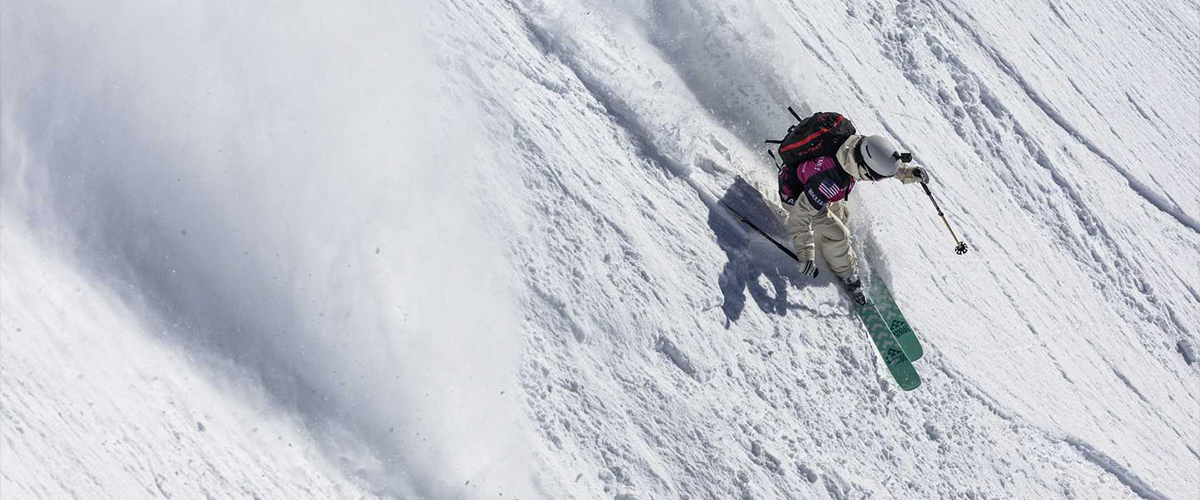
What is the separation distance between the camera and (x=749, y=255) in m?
9.52

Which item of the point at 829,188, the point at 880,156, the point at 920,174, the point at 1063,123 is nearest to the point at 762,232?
the point at 829,188

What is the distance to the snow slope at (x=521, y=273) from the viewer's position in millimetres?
6051

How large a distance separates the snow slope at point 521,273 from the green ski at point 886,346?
0.63 feet

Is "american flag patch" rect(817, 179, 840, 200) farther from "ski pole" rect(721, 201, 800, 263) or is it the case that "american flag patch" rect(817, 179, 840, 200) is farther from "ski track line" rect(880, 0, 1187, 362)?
"ski track line" rect(880, 0, 1187, 362)

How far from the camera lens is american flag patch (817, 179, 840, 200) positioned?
899 cm

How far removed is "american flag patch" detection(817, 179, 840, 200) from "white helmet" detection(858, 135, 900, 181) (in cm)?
43

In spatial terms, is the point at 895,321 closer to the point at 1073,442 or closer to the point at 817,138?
the point at 817,138

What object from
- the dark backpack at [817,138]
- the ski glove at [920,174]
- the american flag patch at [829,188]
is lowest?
the american flag patch at [829,188]

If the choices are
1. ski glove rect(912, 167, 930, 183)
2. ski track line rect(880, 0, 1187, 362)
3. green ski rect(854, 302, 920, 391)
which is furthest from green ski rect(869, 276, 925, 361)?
ski track line rect(880, 0, 1187, 362)

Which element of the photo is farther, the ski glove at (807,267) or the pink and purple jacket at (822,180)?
the ski glove at (807,267)

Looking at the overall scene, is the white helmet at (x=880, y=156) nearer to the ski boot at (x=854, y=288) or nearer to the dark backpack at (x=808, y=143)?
the dark backpack at (x=808, y=143)

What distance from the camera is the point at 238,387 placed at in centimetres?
623

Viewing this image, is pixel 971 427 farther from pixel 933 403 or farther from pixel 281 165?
Result: pixel 281 165

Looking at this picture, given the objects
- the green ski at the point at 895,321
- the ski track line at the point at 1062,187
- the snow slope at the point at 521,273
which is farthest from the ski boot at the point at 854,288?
the ski track line at the point at 1062,187
